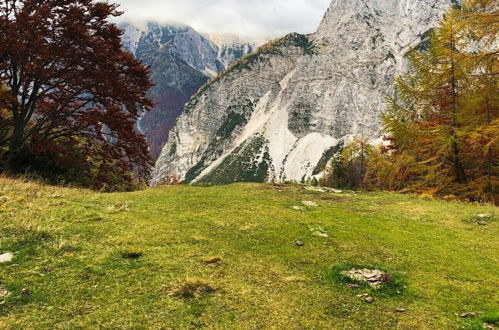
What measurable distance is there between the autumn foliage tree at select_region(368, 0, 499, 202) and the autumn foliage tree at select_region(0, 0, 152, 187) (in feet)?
67.3

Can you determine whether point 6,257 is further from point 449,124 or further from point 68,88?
point 449,124

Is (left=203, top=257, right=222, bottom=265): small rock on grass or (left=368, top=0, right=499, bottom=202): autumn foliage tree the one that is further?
(left=368, top=0, right=499, bottom=202): autumn foliage tree

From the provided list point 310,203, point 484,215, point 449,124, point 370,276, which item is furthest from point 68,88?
point 449,124

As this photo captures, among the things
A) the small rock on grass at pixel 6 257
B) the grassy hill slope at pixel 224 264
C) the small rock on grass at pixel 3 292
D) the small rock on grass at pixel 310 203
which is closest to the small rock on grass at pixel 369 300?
the grassy hill slope at pixel 224 264

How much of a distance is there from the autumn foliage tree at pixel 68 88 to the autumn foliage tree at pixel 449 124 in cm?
2050

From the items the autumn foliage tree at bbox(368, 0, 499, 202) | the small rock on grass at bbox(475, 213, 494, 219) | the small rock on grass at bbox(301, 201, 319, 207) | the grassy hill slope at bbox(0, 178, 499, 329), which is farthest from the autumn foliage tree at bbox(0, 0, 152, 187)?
the autumn foliage tree at bbox(368, 0, 499, 202)

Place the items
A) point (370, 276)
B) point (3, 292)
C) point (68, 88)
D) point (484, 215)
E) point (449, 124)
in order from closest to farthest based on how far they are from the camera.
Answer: point (3, 292) < point (370, 276) < point (484, 215) < point (68, 88) < point (449, 124)

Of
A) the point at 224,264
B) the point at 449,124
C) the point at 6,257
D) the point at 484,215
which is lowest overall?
the point at 224,264

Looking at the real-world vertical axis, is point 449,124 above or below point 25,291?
above

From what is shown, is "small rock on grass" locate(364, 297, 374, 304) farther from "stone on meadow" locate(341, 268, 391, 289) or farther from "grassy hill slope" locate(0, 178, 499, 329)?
"stone on meadow" locate(341, 268, 391, 289)

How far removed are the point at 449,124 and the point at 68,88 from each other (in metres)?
26.8

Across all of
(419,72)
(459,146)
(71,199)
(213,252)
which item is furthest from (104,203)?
(419,72)

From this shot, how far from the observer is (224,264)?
1037 centimetres

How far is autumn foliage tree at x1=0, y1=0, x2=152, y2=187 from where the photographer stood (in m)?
19.1
